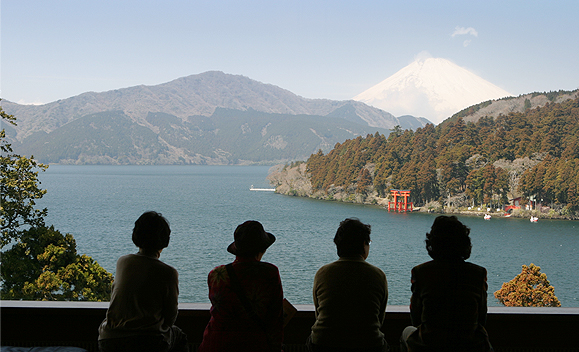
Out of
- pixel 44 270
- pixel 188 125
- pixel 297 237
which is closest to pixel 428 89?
pixel 297 237

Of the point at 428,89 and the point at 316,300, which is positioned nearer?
the point at 316,300

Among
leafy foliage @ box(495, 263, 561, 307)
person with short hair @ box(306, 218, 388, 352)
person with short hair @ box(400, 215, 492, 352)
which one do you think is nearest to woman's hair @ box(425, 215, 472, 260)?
person with short hair @ box(400, 215, 492, 352)

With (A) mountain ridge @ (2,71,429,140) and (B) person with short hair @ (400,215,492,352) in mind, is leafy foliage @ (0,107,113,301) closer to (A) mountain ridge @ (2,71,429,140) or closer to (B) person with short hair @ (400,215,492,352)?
(B) person with short hair @ (400,215,492,352)

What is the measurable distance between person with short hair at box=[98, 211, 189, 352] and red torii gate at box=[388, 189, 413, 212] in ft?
112

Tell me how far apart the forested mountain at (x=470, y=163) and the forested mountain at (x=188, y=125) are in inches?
1266

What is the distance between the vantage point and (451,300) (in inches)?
47.3

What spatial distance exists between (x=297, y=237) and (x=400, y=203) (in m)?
10.6

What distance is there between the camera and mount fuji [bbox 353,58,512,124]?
114 feet

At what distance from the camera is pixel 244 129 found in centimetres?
10812

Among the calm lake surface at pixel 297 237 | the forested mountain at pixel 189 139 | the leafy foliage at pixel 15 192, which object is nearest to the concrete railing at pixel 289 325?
the leafy foliage at pixel 15 192

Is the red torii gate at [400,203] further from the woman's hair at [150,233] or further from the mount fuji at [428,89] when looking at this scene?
the woman's hair at [150,233]

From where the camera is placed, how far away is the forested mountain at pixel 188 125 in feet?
277

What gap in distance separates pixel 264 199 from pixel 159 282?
42.7 meters

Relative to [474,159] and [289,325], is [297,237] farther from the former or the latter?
[289,325]
